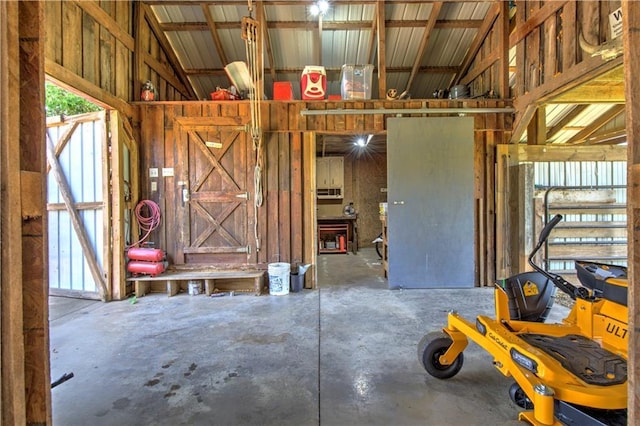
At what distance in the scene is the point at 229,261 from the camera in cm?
509

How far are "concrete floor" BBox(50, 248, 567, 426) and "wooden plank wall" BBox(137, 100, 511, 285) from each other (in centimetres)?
107

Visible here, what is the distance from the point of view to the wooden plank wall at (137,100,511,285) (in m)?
5.04

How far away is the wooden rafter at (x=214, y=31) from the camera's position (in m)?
5.13

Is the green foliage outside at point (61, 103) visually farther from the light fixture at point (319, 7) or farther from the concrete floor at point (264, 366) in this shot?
the light fixture at point (319, 7)

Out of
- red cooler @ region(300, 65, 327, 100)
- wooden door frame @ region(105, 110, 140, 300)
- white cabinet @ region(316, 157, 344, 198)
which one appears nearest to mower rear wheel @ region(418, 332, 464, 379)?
red cooler @ region(300, 65, 327, 100)

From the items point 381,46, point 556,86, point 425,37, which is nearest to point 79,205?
point 381,46

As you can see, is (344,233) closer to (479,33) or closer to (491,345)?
(479,33)

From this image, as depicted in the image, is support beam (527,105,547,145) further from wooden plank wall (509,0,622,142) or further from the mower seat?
the mower seat

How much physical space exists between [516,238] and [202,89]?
6659 millimetres

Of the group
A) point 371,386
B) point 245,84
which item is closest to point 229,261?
point 245,84

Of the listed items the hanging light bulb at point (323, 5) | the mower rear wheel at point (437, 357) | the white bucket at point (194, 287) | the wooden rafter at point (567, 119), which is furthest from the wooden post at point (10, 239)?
the wooden rafter at point (567, 119)

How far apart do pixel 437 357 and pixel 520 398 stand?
0.53 m

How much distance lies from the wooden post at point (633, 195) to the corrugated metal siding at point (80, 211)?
5256mm

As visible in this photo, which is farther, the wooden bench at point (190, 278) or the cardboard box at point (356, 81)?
the cardboard box at point (356, 81)
